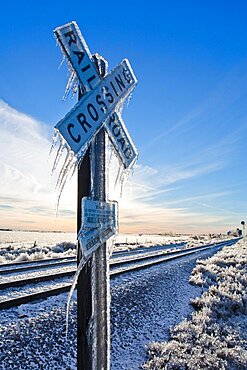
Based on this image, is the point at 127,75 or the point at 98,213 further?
the point at 127,75

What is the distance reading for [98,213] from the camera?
295cm

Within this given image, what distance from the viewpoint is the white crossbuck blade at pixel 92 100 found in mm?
2557

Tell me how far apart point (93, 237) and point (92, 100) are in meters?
1.21

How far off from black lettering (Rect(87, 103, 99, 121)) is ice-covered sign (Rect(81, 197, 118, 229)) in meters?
0.71

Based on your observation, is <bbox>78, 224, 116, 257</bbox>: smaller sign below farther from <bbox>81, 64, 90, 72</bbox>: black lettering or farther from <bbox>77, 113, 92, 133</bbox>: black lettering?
<bbox>81, 64, 90, 72</bbox>: black lettering

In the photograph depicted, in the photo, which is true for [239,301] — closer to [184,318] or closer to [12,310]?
[184,318]

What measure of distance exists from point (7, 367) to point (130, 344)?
8.96 ft

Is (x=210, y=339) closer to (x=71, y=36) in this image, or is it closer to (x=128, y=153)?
(x=128, y=153)

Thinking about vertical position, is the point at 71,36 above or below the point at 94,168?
above

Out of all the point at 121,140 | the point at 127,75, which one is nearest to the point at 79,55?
the point at 127,75

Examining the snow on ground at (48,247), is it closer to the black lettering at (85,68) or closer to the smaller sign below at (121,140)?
the smaller sign below at (121,140)

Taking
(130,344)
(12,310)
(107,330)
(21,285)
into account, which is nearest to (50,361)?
Result: (130,344)

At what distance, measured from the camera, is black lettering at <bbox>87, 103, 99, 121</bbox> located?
2.74 m

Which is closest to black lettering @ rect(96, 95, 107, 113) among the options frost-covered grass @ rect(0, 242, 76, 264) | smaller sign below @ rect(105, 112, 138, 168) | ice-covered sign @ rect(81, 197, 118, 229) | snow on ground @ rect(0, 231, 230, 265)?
smaller sign below @ rect(105, 112, 138, 168)
